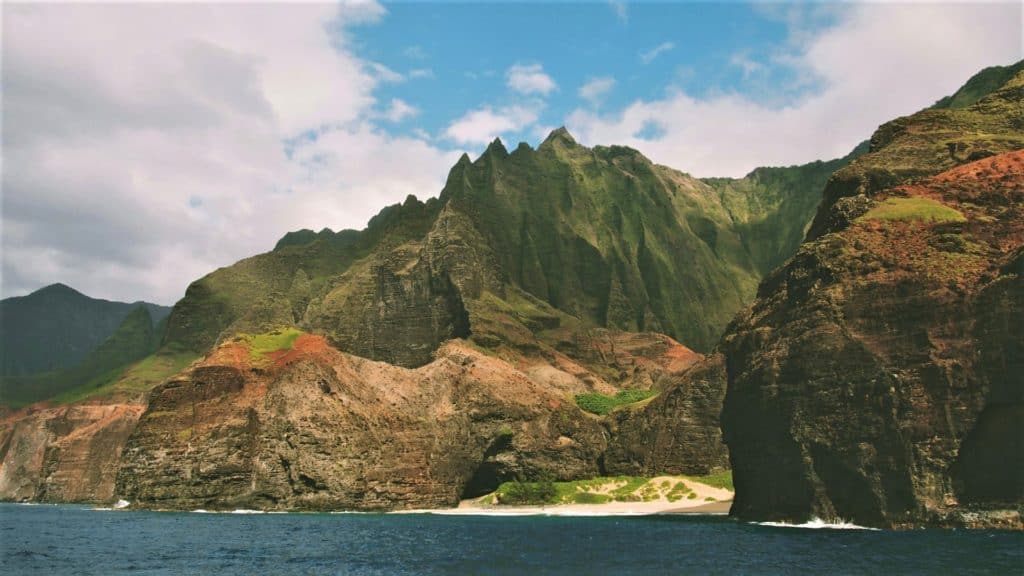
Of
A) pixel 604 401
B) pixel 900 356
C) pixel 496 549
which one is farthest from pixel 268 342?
pixel 900 356

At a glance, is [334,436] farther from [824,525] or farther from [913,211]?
[913,211]

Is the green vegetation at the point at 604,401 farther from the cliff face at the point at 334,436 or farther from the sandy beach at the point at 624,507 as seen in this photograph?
the sandy beach at the point at 624,507

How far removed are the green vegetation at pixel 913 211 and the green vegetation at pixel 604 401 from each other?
8235 cm

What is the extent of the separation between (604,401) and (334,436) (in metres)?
61.6

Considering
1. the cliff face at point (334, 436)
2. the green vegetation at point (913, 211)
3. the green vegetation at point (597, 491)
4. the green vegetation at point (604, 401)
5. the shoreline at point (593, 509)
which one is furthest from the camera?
the green vegetation at point (604, 401)

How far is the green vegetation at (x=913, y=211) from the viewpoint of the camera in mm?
74062

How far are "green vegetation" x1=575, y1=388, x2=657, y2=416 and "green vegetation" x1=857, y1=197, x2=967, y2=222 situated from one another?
8235 centimetres

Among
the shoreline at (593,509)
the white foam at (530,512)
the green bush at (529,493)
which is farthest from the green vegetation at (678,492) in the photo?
the green bush at (529,493)

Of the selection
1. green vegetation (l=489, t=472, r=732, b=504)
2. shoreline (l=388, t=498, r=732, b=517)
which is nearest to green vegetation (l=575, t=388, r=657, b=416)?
green vegetation (l=489, t=472, r=732, b=504)

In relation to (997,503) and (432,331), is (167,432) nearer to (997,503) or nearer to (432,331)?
(432,331)

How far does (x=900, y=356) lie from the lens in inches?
2724

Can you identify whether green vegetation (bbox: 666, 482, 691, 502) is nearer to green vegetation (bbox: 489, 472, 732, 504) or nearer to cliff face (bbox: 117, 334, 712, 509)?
green vegetation (bbox: 489, 472, 732, 504)

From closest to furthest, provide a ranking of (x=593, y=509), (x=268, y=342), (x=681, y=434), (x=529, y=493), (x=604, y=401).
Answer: (x=593, y=509), (x=529, y=493), (x=681, y=434), (x=268, y=342), (x=604, y=401)

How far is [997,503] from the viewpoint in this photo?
6375cm
